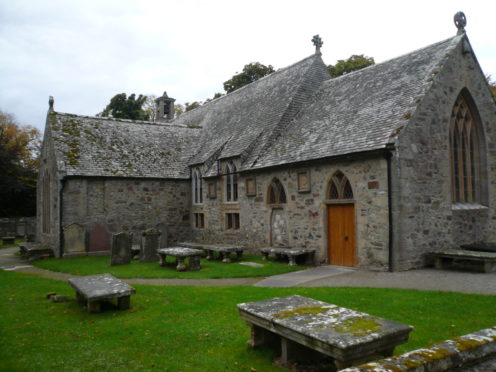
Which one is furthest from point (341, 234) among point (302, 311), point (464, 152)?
point (302, 311)

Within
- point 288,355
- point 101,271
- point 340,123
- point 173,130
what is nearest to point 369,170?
point 340,123

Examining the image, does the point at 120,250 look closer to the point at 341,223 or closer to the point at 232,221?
the point at 232,221

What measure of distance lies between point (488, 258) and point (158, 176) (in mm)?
16416

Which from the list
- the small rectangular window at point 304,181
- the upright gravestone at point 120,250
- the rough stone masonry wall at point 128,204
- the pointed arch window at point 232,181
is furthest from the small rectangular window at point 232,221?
the upright gravestone at point 120,250

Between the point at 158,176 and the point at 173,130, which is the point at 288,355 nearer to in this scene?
the point at 158,176

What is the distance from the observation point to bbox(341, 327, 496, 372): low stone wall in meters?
3.25

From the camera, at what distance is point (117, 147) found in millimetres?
23047

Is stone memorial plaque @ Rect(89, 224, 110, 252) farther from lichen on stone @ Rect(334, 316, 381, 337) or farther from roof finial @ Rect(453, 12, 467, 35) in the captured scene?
roof finial @ Rect(453, 12, 467, 35)

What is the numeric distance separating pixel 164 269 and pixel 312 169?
22.4ft

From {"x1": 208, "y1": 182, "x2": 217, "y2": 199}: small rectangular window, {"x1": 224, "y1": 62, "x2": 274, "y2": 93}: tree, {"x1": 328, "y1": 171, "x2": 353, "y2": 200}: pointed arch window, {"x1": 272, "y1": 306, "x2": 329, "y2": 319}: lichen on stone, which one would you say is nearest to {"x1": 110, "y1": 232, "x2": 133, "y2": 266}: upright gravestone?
{"x1": 208, "y1": 182, "x2": 217, "y2": 199}: small rectangular window

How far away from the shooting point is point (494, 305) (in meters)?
8.21

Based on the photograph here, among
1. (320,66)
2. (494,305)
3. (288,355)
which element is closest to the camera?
(288,355)

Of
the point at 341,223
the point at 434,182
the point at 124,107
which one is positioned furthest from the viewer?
the point at 124,107

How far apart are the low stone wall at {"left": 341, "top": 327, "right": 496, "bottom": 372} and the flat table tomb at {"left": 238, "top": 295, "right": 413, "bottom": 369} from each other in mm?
992
